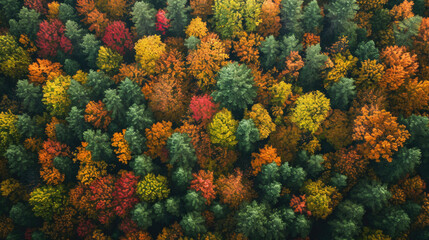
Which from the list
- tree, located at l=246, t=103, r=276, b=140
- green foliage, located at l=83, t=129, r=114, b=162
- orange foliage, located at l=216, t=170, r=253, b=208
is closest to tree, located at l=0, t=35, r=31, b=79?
green foliage, located at l=83, t=129, r=114, b=162

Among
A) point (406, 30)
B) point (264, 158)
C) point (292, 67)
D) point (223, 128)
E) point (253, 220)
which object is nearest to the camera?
point (253, 220)

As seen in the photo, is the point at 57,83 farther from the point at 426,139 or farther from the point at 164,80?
the point at 426,139

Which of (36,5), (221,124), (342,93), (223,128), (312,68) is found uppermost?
(36,5)

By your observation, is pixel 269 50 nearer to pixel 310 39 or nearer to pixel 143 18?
pixel 310 39

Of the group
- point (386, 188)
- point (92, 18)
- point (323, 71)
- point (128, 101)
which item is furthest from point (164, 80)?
point (386, 188)

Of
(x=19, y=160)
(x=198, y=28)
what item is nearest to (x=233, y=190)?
(x=198, y=28)

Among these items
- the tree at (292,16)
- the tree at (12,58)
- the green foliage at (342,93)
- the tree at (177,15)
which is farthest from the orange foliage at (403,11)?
the tree at (12,58)
